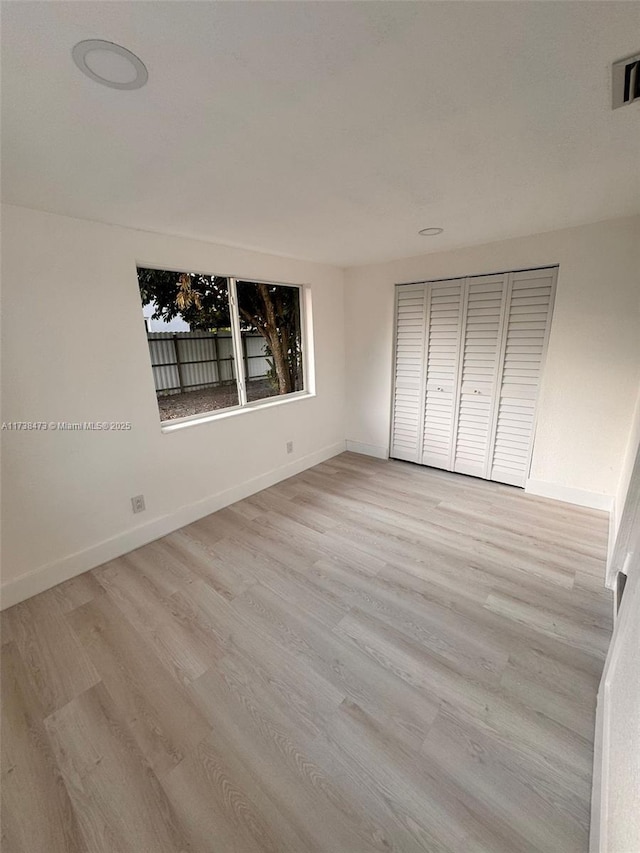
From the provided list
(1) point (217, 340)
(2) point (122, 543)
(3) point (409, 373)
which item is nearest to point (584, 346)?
(3) point (409, 373)

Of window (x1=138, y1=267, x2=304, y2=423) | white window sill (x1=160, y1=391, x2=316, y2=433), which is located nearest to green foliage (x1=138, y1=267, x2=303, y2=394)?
window (x1=138, y1=267, x2=304, y2=423)

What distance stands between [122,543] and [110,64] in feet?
8.06

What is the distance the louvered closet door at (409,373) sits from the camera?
3428 mm

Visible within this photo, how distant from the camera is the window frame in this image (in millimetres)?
2605

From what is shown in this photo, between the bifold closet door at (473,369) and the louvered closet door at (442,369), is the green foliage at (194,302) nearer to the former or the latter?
the bifold closet door at (473,369)

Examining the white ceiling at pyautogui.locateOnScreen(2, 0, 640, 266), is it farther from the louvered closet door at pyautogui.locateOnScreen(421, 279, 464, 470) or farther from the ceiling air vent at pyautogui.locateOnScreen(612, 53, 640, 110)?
the louvered closet door at pyautogui.locateOnScreen(421, 279, 464, 470)

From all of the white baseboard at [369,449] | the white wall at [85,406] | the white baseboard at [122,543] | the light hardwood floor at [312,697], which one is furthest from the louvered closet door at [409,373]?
the white wall at [85,406]

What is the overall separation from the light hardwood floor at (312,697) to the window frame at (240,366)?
98 cm

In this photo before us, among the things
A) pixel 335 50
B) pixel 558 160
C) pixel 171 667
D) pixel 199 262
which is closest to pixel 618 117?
pixel 558 160

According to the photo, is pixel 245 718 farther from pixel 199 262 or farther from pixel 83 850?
pixel 199 262

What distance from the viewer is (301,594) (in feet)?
6.34

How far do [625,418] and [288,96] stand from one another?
2.99m

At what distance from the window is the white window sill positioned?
0.17 ft

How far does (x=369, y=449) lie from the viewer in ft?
13.5
